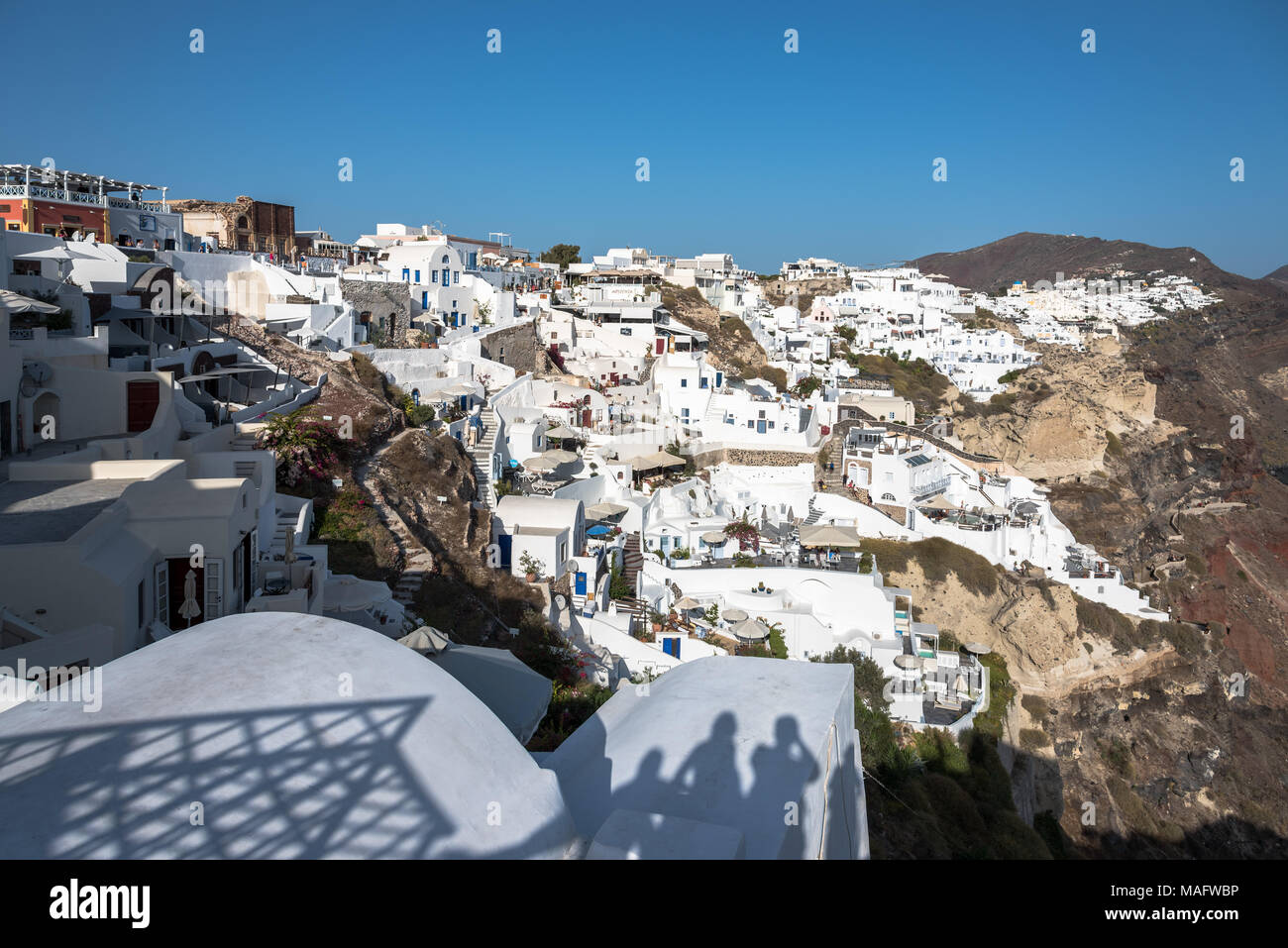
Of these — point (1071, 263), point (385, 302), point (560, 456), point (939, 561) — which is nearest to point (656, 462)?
point (560, 456)

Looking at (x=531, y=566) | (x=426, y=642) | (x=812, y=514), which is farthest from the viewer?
(x=812, y=514)

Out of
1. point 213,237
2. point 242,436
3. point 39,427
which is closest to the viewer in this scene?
point 39,427

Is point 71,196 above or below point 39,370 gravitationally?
above

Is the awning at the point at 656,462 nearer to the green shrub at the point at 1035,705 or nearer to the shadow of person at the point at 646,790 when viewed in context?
the green shrub at the point at 1035,705

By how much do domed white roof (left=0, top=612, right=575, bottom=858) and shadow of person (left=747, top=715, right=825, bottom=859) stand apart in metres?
1.95

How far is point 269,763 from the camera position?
13.9 feet

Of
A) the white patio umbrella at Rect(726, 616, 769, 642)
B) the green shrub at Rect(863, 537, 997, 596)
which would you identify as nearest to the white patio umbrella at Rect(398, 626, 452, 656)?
the white patio umbrella at Rect(726, 616, 769, 642)

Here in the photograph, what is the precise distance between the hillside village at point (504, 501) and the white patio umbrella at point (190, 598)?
0.03 metres

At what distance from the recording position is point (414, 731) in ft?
16.2

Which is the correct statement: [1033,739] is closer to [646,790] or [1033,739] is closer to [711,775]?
[711,775]

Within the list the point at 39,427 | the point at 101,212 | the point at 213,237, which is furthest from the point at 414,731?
the point at 213,237

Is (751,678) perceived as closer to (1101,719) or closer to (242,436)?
(242,436)

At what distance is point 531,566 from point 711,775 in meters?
14.3
